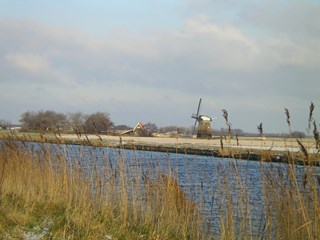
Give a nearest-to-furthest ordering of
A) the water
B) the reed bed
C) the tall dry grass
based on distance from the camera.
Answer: the reed bed → the water → the tall dry grass

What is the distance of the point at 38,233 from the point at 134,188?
2447 millimetres

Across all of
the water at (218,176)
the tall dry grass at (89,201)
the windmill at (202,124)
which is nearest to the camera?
the water at (218,176)

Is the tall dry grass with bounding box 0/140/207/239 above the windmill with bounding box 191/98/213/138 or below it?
below

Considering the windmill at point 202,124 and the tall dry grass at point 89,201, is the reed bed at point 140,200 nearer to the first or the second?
the tall dry grass at point 89,201

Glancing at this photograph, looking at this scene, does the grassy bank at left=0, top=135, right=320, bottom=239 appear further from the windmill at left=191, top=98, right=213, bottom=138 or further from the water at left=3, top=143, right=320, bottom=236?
the windmill at left=191, top=98, right=213, bottom=138

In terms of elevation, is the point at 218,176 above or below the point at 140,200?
above

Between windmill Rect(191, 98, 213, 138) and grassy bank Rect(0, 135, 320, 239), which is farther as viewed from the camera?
windmill Rect(191, 98, 213, 138)

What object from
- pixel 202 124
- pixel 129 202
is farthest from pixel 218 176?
pixel 202 124

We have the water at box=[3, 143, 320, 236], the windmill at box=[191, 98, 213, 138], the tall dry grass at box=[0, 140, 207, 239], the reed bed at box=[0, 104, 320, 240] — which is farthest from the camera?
the windmill at box=[191, 98, 213, 138]

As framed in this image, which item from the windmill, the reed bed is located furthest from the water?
the windmill

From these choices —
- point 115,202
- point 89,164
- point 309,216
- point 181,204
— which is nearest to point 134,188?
point 115,202

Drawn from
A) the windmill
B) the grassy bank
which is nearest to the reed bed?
the grassy bank

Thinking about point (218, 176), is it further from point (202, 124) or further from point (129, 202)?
point (202, 124)

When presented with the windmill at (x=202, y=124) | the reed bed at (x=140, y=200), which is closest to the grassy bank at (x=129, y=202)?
the reed bed at (x=140, y=200)
